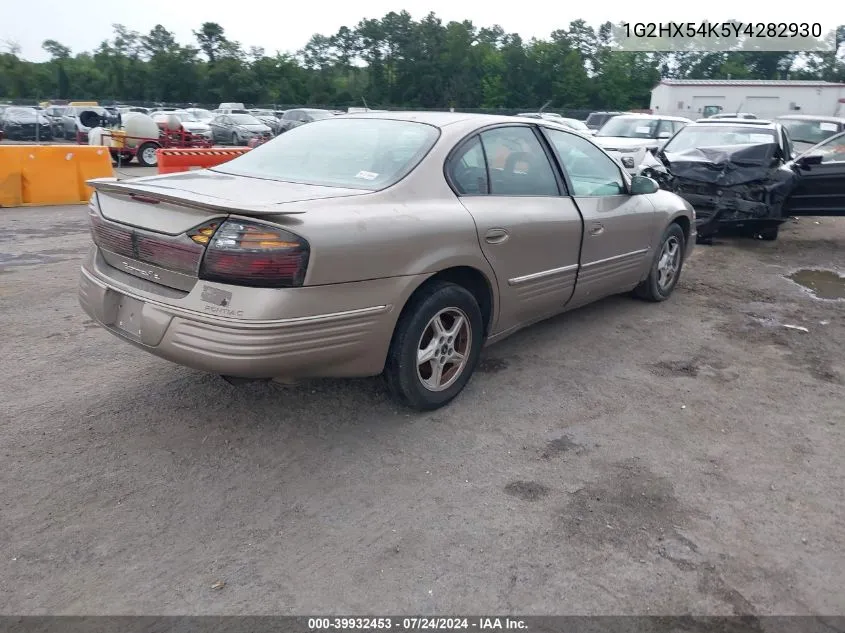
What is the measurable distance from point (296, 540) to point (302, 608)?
387 mm

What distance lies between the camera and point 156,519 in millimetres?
2887

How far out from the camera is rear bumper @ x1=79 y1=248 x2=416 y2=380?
299cm

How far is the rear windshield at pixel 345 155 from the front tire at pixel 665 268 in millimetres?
2777

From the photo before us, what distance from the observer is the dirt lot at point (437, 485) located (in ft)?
8.31

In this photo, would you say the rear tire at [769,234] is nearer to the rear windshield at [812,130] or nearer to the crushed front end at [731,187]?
the crushed front end at [731,187]

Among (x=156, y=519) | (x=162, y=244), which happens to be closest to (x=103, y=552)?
(x=156, y=519)

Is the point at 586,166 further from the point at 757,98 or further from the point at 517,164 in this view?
the point at 757,98

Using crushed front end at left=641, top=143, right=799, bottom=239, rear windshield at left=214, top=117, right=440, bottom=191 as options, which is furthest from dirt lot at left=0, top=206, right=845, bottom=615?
crushed front end at left=641, top=143, right=799, bottom=239

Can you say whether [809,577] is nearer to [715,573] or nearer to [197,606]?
[715,573]

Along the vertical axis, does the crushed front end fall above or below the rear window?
below

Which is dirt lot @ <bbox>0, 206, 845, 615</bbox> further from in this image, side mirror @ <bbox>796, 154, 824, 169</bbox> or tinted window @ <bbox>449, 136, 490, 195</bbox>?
side mirror @ <bbox>796, 154, 824, 169</bbox>

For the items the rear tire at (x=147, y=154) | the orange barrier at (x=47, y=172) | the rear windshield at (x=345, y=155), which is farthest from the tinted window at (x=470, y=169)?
the rear tire at (x=147, y=154)

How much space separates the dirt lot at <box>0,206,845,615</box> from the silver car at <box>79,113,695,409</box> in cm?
48

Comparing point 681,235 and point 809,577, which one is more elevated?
point 681,235
